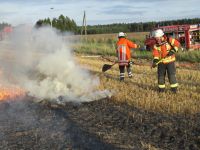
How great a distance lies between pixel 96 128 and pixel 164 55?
432 cm

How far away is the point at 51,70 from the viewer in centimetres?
1420

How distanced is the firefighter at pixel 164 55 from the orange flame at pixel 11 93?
4.06 metres

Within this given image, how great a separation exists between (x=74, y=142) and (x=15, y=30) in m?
9.44

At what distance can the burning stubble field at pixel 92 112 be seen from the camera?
8.08m

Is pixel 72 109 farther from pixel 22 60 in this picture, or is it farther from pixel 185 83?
pixel 22 60

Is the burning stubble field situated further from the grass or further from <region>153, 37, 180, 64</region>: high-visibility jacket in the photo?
<region>153, 37, 180, 64</region>: high-visibility jacket

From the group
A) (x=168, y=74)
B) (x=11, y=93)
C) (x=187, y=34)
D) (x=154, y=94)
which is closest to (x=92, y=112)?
(x=154, y=94)

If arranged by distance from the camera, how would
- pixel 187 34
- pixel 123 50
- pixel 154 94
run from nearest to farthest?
pixel 154 94 → pixel 123 50 → pixel 187 34

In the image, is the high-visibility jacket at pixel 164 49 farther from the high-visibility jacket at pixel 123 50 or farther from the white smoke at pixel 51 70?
the high-visibility jacket at pixel 123 50

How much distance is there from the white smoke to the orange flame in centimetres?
26

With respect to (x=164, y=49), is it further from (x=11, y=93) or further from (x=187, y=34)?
(x=187, y=34)

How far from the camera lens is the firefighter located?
40.6 feet

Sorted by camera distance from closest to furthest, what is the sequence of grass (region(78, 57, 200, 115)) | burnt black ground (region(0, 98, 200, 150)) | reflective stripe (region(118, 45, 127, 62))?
burnt black ground (region(0, 98, 200, 150)) < grass (region(78, 57, 200, 115)) < reflective stripe (region(118, 45, 127, 62))

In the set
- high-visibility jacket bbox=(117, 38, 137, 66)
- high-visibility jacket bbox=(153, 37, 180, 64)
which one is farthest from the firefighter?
high-visibility jacket bbox=(117, 38, 137, 66)
